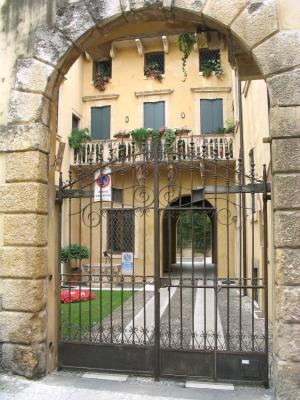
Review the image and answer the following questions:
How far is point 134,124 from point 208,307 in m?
11.6

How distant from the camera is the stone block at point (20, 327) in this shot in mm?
5723

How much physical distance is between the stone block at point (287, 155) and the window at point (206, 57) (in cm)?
1666

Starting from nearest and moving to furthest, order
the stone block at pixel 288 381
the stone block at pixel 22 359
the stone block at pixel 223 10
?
the stone block at pixel 288 381 → the stone block at pixel 223 10 → the stone block at pixel 22 359

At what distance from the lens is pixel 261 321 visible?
10.1 m

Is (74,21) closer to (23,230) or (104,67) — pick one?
(23,230)

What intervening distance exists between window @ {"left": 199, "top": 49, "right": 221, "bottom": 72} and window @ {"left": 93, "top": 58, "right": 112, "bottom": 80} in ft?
14.4

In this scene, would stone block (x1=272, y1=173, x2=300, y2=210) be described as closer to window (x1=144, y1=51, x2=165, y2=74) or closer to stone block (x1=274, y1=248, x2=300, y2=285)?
stone block (x1=274, y1=248, x2=300, y2=285)

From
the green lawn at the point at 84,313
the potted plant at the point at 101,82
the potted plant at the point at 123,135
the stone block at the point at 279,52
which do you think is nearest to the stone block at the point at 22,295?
the green lawn at the point at 84,313

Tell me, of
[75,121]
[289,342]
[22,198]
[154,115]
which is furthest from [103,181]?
[75,121]

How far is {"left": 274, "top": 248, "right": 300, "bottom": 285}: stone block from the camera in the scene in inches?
194

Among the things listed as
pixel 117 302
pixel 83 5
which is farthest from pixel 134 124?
pixel 83 5

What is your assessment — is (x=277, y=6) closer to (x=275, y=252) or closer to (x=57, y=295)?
(x=275, y=252)

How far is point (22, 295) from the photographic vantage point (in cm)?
577

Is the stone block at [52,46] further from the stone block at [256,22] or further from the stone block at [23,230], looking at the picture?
the stone block at [256,22]
